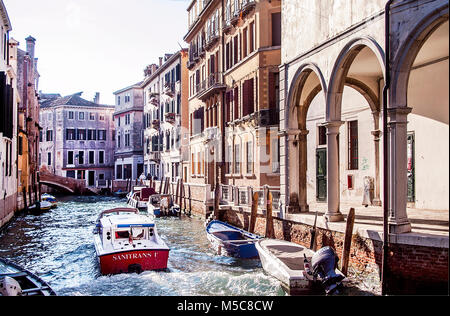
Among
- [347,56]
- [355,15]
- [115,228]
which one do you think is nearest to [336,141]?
[347,56]

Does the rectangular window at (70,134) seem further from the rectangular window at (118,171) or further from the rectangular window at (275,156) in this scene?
the rectangular window at (275,156)

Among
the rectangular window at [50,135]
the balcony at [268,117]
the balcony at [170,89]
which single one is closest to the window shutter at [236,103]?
the balcony at [268,117]

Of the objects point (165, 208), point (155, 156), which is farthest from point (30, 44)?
point (165, 208)

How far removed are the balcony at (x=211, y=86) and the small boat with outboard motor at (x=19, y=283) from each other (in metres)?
16.2

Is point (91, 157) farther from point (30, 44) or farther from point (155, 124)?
point (30, 44)

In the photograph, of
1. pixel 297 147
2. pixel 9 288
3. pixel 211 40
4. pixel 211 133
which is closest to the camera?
pixel 9 288

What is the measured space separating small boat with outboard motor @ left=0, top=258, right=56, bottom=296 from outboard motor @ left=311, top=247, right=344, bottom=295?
473 cm

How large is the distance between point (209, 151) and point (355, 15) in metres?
17.5

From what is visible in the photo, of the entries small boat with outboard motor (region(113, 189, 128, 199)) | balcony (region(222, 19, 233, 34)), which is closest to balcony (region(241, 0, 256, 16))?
balcony (region(222, 19, 233, 34))

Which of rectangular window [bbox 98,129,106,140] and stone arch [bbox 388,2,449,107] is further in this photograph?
rectangular window [bbox 98,129,106,140]

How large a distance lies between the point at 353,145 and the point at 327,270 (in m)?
7.04

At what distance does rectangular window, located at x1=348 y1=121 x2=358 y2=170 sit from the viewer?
603 inches

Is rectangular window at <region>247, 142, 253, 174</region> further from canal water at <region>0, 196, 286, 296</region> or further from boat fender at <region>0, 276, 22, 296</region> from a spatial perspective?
boat fender at <region>0, 276, 22, 296</region>

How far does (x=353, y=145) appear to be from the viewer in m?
15.4
